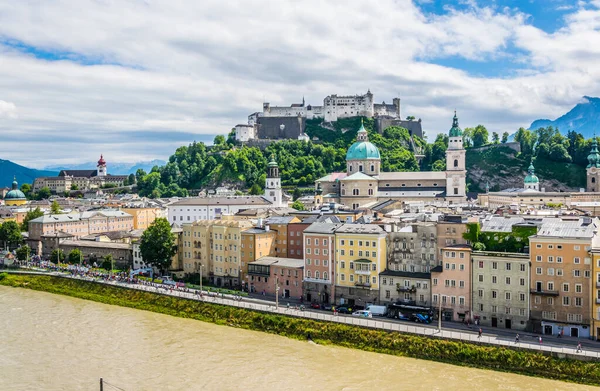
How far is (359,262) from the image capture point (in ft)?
124

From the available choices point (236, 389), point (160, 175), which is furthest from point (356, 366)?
point (160, 175)

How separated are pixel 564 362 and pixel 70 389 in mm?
21850

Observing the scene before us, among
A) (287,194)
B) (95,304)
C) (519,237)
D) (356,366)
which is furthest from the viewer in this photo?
(287,194)

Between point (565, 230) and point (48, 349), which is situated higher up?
point (565, 230)

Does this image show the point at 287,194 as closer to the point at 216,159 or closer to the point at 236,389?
the point at 216,159

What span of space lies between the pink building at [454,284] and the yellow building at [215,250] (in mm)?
16139

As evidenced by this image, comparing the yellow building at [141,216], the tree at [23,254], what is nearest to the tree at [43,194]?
the yellow building at [141,216]

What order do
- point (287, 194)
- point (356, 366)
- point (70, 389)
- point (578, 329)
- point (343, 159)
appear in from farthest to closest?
point (343, 159), point (287, 194), point (578, 329), point (356, 366), point (70, 389)

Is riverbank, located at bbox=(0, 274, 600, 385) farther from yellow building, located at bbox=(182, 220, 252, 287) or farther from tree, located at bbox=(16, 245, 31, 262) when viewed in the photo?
tree, located at bbox=(16, 245, 31, 262)

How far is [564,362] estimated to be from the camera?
2645 cm

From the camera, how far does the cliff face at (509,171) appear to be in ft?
310

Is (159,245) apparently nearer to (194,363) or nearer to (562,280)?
(194,363)

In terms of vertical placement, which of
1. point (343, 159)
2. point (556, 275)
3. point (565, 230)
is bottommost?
point (556, 275)

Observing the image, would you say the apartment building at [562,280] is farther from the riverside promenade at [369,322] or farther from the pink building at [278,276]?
the pink building at [278,276]
